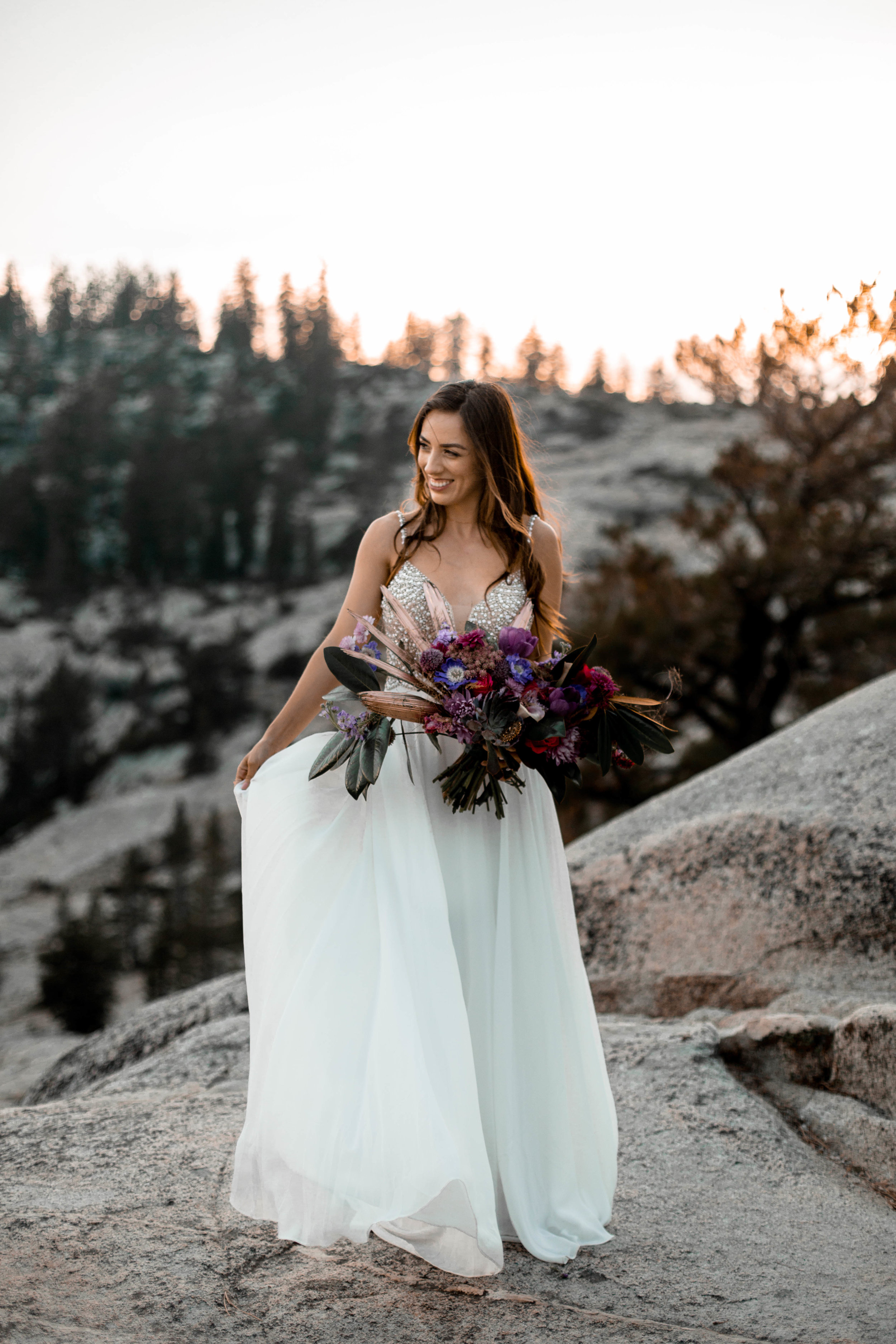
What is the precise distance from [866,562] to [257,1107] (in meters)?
13.3

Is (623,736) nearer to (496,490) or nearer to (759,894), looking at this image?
(496,490)

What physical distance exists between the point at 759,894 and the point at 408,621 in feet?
9.81

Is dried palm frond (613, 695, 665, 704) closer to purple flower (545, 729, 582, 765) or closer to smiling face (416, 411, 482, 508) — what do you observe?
purple flower (545, 729, 582, 765)

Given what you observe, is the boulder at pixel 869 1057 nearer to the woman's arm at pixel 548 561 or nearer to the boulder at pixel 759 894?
the boulder at pixel 759 894

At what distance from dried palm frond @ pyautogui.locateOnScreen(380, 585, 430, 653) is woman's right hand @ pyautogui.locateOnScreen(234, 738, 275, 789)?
1.92 ft

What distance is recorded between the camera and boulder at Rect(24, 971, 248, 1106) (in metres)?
5.25

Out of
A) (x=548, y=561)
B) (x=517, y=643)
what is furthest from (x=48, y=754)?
(x=517, y=643)

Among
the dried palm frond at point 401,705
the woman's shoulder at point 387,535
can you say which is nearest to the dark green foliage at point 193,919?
the woman's shoulder at point 387,535

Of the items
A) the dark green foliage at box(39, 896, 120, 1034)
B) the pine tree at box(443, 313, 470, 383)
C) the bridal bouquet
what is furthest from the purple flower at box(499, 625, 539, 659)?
the pine tree at box(443, 313, 470, 383)

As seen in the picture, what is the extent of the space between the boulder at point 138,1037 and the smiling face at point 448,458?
3216mm

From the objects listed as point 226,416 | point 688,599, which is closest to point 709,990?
point 688,599

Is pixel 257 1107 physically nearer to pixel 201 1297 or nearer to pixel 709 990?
pixel 201 1297

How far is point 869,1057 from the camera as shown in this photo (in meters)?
3.52

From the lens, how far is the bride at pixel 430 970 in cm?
235
